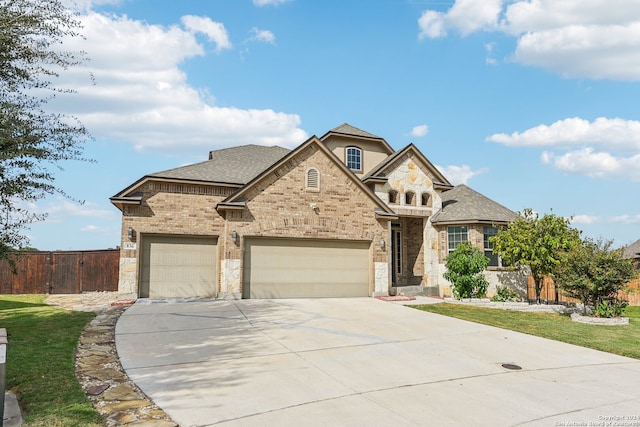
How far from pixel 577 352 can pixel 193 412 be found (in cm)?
796

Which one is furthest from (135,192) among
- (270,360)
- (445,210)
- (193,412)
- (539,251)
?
(539,251)

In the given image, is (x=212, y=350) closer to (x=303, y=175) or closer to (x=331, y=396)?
(x=331, y=396)

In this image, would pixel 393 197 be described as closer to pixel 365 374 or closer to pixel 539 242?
pixel 539 242

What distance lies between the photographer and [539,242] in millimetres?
17047

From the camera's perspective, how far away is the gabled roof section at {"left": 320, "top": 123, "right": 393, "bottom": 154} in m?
22.1

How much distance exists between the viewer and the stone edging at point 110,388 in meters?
5.04

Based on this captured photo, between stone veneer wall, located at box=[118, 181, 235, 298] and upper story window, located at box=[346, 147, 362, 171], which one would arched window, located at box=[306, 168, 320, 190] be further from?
upper story window, located at box=[346, 147, 362, 171]

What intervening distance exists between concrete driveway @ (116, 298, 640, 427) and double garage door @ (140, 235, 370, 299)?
14.5 feet

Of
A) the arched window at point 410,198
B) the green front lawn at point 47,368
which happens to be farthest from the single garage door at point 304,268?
the green front lawn at point 47,368

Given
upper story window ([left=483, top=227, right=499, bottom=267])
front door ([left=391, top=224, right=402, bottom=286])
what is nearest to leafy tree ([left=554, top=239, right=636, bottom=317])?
upper story window ([left=483, top=227, right=499, bottom=267])

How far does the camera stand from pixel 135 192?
15992mm

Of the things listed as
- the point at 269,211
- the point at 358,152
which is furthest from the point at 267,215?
the point at 358,152

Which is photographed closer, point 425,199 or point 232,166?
point 232,166

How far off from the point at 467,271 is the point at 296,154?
867 cm
